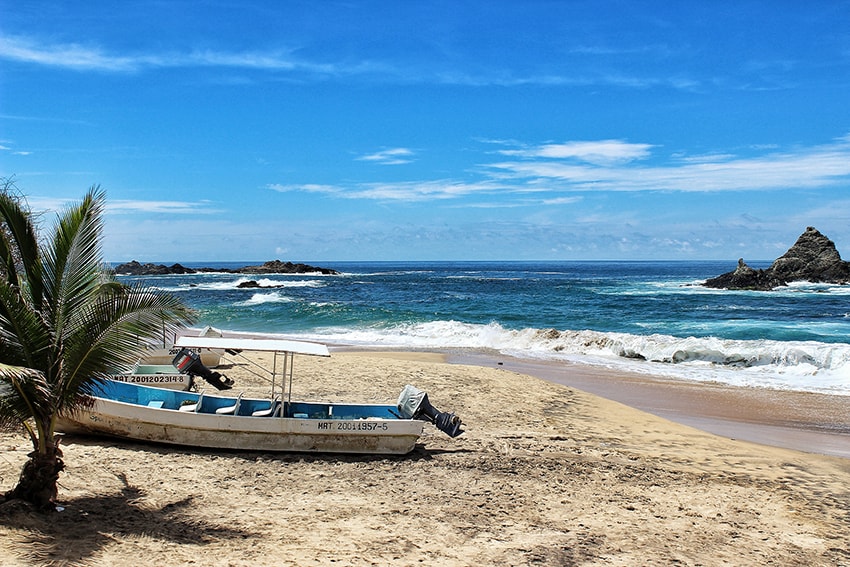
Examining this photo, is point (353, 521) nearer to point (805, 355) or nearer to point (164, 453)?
point (164, 453)

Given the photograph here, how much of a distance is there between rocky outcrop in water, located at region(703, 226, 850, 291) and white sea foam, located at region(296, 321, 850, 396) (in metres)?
40.5

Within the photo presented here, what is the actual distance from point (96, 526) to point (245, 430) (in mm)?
3293

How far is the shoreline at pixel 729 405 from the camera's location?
1269 centimetres

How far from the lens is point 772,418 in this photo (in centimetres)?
1431

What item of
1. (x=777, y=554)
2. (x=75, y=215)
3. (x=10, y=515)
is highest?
(x=75, y=215)

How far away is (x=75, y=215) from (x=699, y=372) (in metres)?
19.3

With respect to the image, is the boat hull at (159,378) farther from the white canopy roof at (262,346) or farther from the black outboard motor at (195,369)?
the white canopy roof at (262,346)

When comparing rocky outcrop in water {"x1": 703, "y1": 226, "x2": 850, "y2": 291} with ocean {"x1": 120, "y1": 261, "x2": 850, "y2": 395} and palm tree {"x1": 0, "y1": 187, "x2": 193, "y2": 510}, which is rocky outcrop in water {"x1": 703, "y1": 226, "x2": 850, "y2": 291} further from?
palm tree {"x1": 0, "y1": 187, "x2": 193, "y2": 510}

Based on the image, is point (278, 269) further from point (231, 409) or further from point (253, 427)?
point (253, 427)

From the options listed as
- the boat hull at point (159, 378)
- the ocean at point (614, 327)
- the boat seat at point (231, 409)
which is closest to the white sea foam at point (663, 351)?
the ocean at point (614, 327)

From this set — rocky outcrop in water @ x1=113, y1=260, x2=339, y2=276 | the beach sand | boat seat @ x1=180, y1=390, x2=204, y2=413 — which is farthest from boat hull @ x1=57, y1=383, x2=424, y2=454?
rocky outcrop in water @ x1=113, y1=260, x2=339, y2=276

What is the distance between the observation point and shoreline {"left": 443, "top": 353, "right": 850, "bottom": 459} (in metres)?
12.7

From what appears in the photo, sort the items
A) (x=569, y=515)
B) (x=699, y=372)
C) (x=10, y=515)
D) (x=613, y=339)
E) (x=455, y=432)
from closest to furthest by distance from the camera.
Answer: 1. (x=10, y=515)
2. (x=569, y=515)
3. (x=455, y=432)
4. (x=699, y=372)
5. (x=613, y=339)

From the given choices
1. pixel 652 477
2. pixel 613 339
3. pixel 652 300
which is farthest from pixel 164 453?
pixel 652 300
